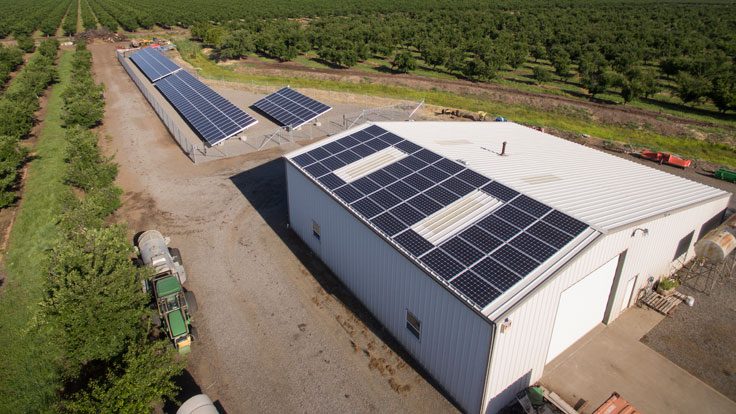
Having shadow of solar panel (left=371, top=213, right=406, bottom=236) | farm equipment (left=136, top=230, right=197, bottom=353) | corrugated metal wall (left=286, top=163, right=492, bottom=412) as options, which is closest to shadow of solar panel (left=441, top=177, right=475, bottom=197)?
shadow of solar panel (left=371, top=213, right=406, bottom=236)

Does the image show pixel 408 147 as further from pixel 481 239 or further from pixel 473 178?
pixel 481 239

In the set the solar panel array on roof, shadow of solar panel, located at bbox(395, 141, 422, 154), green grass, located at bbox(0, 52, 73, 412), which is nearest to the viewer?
green grass, located at bbox(0, 52, 73, 412)

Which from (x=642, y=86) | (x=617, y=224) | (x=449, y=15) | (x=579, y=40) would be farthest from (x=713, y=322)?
(x=449, y=15)

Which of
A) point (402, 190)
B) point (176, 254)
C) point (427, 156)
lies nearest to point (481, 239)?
point (402, 190)

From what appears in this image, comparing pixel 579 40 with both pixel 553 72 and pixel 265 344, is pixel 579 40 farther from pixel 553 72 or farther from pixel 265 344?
pixel 265 344

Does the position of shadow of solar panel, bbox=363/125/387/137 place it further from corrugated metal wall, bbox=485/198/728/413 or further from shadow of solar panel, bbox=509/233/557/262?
corrugated metal wall, bbox=485/198/728/413

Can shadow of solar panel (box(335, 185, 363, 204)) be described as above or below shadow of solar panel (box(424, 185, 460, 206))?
below
